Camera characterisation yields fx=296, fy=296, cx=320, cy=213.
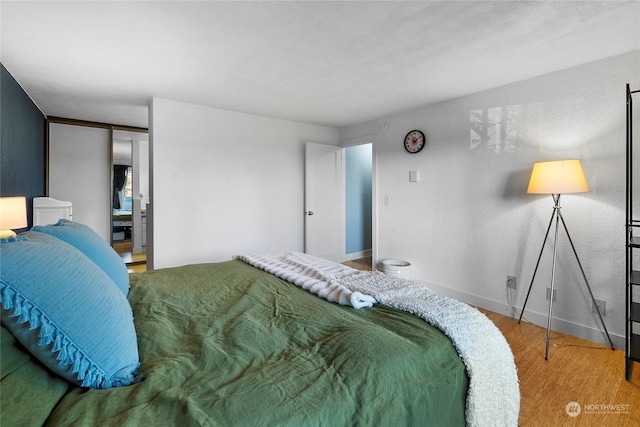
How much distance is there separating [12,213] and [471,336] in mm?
3125

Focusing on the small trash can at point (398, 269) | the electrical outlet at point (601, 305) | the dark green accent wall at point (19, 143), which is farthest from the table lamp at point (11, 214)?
the electrical outlet at point (601, 305)

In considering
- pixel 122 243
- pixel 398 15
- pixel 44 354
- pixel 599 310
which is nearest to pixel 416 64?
pixel 398 15

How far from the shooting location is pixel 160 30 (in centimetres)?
200

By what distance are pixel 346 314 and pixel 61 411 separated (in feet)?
3.12

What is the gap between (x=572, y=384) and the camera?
190 cm

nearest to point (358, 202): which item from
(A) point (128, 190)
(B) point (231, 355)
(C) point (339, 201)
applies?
(C) point (339, 201)

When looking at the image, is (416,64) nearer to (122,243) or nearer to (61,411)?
(61,411)

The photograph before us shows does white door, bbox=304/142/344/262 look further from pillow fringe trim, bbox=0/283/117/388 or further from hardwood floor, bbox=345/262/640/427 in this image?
pillow fringe trim, bbox=0/283/117/388

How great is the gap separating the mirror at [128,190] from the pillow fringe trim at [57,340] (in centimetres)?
481

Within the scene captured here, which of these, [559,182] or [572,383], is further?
[559,182]

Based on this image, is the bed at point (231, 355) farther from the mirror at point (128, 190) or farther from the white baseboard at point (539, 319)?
the mirror at point (128, 190)

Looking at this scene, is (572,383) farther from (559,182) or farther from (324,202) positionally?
(324,202)

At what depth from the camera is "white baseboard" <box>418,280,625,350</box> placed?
7.89 feet

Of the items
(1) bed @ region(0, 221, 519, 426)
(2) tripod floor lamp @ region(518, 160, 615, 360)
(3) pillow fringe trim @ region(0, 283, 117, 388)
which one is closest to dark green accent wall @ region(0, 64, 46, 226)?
(1) bed @ region(0, 221, 519, 426)
